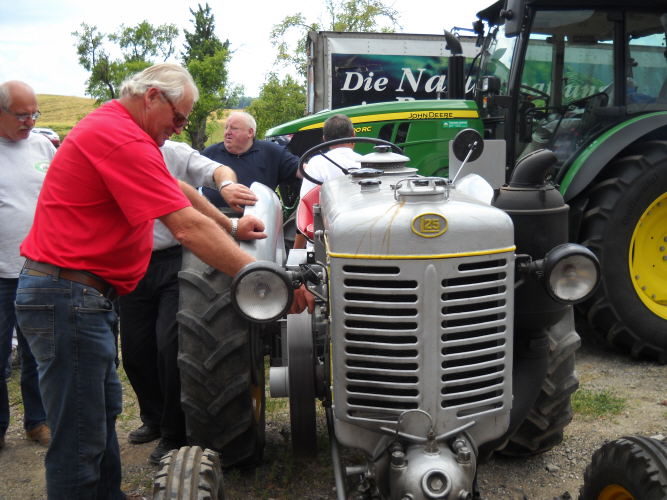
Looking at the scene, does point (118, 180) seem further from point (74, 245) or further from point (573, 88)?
point (573, 88)

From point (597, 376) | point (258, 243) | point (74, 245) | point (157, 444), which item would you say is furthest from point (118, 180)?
point (597, 376)

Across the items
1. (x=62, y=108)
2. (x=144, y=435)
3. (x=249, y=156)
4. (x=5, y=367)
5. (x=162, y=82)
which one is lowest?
(x=144, y=435)

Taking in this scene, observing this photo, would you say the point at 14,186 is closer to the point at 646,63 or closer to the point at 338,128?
the point at 338,128

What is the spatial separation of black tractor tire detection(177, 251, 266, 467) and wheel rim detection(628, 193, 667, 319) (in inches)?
128

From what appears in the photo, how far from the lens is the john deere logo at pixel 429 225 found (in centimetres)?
217

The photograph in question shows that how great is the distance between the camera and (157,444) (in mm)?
4004

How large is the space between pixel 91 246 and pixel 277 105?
25.4 metres

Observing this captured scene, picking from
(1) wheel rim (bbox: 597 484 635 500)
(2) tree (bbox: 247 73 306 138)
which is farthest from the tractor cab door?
(2) tree (bbox: 247 73 306 138)

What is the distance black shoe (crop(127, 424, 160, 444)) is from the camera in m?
4.12

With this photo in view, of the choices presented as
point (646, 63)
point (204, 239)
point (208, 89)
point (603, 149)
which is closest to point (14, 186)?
point (204, 239)

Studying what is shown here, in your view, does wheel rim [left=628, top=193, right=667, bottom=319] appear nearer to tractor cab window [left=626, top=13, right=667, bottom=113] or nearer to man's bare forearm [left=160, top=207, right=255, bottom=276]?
tractor cab window [left=626, top=13, right=667, bottom=113]

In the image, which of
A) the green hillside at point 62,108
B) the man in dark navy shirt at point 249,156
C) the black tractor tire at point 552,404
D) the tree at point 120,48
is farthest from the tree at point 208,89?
the black tractor tire at point 552,404

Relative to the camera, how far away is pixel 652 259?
5238 millimetres

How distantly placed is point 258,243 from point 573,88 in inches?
131
